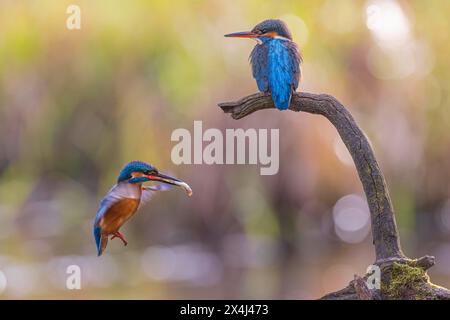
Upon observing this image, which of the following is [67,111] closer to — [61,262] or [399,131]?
[61,262]

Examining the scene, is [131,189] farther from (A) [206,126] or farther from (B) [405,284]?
(A) [206,126]

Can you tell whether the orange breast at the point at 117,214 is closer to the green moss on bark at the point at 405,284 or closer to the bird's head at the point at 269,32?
the green moss on bark at the point at 405,284

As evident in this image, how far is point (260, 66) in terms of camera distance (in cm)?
279

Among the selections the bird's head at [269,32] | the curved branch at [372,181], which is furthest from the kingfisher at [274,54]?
the curved branch at [372,181]

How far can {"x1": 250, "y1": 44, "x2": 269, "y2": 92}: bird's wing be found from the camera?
2.70 m

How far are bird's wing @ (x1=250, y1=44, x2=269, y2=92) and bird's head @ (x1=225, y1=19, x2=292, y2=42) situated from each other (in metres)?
0.03

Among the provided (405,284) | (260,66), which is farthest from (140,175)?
(260,66)

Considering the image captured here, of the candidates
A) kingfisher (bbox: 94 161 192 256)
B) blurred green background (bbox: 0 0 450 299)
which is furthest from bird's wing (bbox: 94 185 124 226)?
blurred green background (bbox: 0 0 450 299)

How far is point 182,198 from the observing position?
6152 millimetres

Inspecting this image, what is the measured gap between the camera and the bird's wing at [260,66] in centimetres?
270

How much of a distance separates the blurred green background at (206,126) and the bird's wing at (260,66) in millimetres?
3213

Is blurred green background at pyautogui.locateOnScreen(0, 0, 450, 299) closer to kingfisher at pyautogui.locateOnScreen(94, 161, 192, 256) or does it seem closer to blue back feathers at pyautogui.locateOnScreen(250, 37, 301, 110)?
blue back feathers at pyautogui.locateOnScreen(250, 37, 301, 110)

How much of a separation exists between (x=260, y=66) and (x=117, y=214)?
0.83m

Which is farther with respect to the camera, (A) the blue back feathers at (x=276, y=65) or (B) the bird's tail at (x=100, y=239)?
(A) the blue back feathers at (x=276, y=65)
